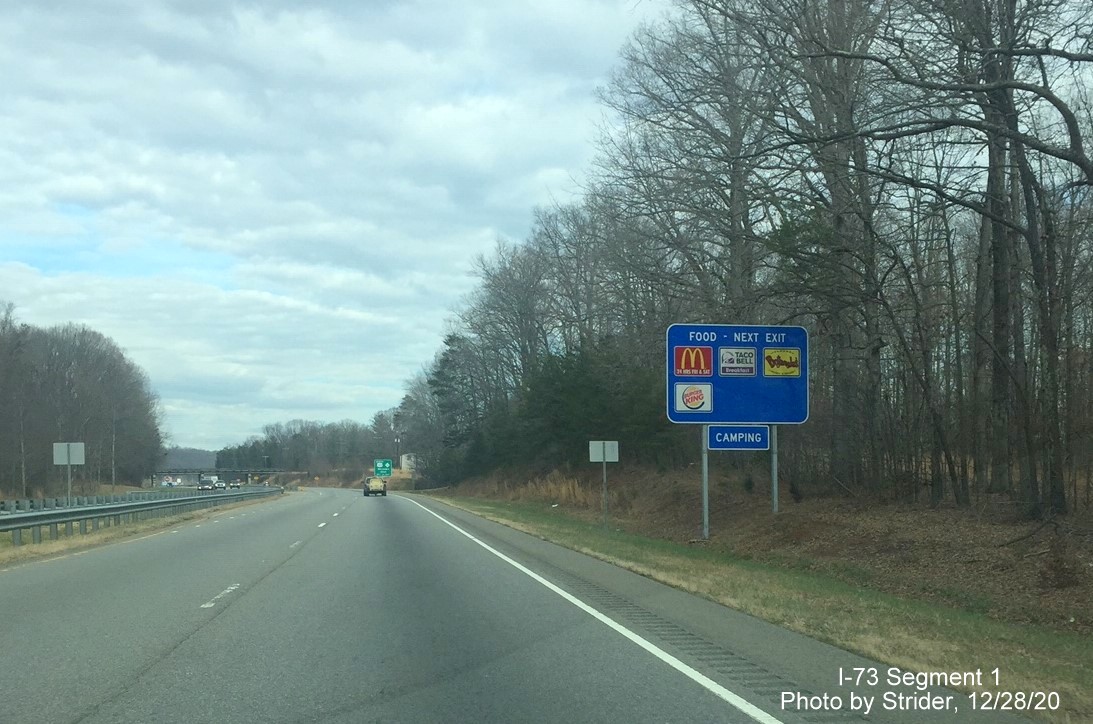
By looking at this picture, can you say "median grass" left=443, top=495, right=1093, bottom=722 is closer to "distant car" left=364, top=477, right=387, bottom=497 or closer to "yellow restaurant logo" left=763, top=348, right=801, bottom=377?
"yellow restaurant logo" left=763, top=348, right=801, bottom=377

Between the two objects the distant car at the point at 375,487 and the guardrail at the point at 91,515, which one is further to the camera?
the distant car at the point at 375,487

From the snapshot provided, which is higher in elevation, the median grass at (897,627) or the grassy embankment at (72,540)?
the median grass at (897,627)

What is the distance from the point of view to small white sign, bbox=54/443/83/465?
1408 inches

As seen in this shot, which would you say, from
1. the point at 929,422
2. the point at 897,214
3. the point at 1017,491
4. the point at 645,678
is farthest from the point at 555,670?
the point at 897,214

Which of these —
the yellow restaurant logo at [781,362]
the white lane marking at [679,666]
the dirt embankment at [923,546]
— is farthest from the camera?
the yellow restaurant logo at [781,362]

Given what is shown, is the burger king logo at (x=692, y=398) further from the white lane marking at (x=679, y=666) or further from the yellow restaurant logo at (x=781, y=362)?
the white lane marking at (x=679, y=666)

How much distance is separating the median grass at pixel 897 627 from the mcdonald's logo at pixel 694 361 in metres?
6.11

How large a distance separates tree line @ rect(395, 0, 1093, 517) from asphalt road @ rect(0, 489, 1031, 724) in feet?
25.6

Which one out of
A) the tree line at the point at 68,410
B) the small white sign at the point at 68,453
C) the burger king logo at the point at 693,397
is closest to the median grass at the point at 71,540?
the small white sign at the point at 68,453

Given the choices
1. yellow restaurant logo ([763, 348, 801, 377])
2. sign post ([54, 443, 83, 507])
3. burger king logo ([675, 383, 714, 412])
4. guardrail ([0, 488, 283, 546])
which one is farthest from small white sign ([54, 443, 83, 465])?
yellow restaurant logo ([763, 348, 801, 377])

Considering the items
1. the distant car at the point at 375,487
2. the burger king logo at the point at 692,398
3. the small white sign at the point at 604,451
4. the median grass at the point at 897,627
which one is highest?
the burger king logo at the point at 692,398

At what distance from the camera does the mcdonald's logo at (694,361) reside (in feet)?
85.4

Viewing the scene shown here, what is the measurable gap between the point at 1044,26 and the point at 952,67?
156 centimetres

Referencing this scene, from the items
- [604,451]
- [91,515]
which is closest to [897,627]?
[604,451]
